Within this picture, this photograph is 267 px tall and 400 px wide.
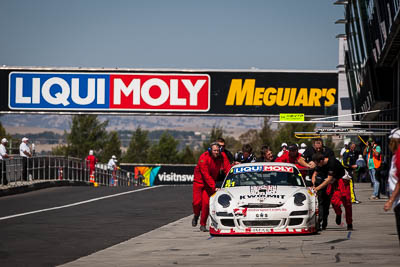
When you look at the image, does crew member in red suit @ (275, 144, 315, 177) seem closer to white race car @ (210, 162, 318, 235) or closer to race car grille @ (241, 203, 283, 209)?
white race car @ (210, 162, 318, 235)

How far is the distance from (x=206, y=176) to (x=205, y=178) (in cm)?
6

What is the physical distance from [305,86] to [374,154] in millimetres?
21156

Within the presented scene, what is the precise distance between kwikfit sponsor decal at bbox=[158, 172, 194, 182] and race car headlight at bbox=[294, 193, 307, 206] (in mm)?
49878

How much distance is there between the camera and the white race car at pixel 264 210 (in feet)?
43.9

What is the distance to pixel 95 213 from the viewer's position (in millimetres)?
19875

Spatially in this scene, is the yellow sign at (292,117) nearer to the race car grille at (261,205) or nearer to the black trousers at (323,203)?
the black trousers at (323,203)

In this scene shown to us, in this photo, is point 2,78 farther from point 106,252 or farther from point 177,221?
point 106,252

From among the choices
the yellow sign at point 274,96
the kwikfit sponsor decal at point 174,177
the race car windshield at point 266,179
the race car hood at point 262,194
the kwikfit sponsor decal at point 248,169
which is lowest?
the kwikfit sponsor decal at point 174,177

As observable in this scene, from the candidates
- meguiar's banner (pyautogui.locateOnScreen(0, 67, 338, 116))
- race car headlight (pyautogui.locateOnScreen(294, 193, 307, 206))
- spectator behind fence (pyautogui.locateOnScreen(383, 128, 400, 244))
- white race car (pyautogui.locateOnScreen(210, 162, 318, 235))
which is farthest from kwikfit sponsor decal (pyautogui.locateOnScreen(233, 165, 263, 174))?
meguiar's banner (pyautogui.locateOnScreen(0, 67, 338, 116))

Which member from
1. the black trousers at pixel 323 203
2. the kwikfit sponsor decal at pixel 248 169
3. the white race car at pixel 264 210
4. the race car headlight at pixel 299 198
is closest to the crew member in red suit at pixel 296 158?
the black trousers at pixel 323 203

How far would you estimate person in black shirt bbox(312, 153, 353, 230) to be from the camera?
14531mm

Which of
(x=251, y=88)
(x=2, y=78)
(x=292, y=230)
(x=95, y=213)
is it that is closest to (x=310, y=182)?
(x=292, y=230)

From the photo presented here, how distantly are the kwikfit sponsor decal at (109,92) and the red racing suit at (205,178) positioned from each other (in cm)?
2943

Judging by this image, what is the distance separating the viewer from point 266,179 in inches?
576
